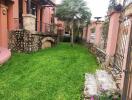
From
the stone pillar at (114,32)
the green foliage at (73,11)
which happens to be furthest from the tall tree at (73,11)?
the stone pillar at (114,32)

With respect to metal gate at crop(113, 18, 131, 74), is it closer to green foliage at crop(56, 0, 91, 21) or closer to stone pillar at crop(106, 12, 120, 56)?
stone pillar at crop(106, 12, 120, 56)

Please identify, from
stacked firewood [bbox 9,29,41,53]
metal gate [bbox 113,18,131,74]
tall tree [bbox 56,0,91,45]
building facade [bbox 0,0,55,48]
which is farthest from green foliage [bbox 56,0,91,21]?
metal gate [bbox 113,18,131,74]

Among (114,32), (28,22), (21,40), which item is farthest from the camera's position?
(21,40)

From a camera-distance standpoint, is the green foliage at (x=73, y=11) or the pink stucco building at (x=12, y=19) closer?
the pink stucco building at (x=12, y=19)

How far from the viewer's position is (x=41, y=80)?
7.70m

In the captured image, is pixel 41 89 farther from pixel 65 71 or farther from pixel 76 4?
pixel 76 4

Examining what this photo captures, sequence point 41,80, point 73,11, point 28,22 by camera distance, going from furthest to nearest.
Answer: point 73,11
point 28,22
point 41,80

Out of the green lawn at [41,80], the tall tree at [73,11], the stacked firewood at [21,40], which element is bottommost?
the green lawn at [41,80]

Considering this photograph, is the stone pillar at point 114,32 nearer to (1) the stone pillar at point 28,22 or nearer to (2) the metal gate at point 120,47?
(2) the metal gate at point 120,47

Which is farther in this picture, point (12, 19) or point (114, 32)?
point (12, 19)

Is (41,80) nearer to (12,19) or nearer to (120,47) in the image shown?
(120,47)

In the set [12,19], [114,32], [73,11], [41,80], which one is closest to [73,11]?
[73,11]

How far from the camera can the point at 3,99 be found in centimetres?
611

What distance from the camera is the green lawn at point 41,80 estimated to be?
6406 mm
